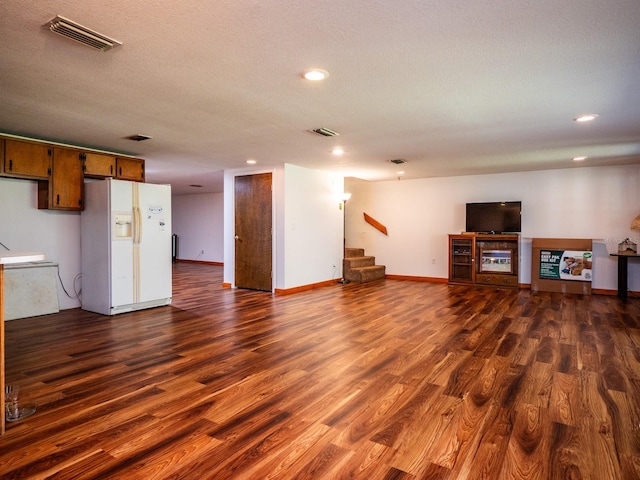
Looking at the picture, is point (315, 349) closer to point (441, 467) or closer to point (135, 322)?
point (441, 467)

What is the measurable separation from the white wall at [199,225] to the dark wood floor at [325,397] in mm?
7308

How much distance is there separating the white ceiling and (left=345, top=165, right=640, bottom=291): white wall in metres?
2.14

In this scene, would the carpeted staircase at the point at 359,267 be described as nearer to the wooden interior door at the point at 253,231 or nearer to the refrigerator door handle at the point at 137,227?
the wooden interior door at the point at 253,231

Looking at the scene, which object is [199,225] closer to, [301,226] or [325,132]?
[301,226]

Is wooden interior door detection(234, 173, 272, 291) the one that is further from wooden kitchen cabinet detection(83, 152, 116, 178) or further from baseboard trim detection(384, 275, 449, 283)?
A: baseboard trim detection(384, 275, 449, 283)

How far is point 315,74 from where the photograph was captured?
2.86 metres

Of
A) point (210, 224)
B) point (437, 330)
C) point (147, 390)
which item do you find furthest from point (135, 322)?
point (210, 224)

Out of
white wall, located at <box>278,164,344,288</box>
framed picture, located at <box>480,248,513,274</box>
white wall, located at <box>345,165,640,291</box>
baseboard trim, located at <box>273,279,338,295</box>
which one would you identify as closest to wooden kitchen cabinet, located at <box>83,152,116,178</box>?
white wall, located at <box>278,164,344,288</box>

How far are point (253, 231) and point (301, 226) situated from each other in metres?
0.93

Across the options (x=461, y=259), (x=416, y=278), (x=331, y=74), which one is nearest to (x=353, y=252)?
(x=416, y=278)

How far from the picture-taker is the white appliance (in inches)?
206

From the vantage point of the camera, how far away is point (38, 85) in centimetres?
314

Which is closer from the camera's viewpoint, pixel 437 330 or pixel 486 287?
pixel 437 330

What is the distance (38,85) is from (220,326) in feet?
9.76
